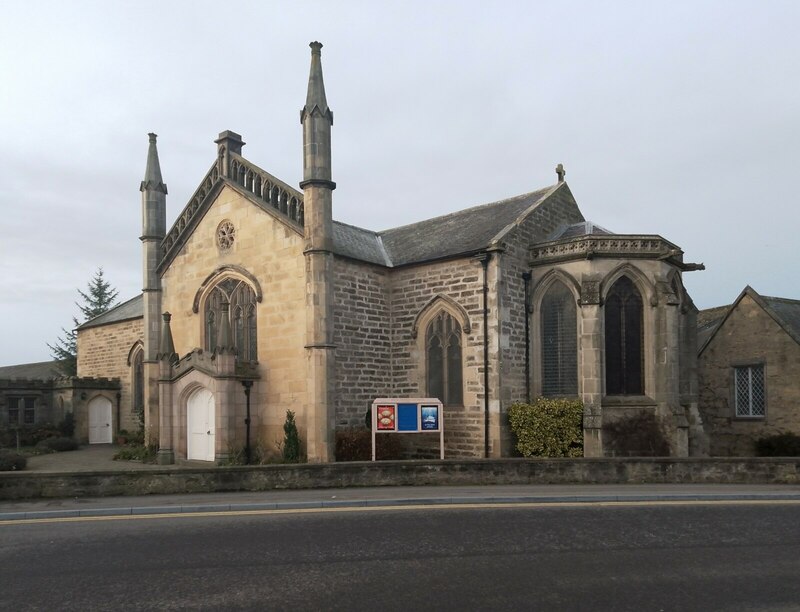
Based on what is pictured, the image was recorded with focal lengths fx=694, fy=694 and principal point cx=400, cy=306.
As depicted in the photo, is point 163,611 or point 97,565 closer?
point 163,611

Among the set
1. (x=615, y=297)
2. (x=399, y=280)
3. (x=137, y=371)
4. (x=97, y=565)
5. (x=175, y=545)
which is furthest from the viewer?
(x=137, y=371)

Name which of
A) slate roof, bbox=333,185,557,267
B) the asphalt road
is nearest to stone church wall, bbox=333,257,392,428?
slate roof, bbox=333,185,557,267

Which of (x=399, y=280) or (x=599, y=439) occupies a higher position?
(x=399, y=280)

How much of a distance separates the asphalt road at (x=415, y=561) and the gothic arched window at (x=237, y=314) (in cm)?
1106

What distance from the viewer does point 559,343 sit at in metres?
20.3

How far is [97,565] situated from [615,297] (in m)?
15.6

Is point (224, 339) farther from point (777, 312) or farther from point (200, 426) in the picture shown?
point (777, 312)

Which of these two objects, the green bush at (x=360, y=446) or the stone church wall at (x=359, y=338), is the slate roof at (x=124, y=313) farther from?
the green bush at (x=360, y=446)

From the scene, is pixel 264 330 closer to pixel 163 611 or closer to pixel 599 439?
pixel 599 439

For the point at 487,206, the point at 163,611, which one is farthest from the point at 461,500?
the point at 487,206

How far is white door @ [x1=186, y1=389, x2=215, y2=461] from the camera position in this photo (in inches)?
811

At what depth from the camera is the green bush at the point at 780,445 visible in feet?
67.7

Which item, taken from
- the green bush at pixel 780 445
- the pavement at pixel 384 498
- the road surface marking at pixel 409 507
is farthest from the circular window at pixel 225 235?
the green bush at pixel 780 445

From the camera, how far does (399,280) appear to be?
22.3 meters
